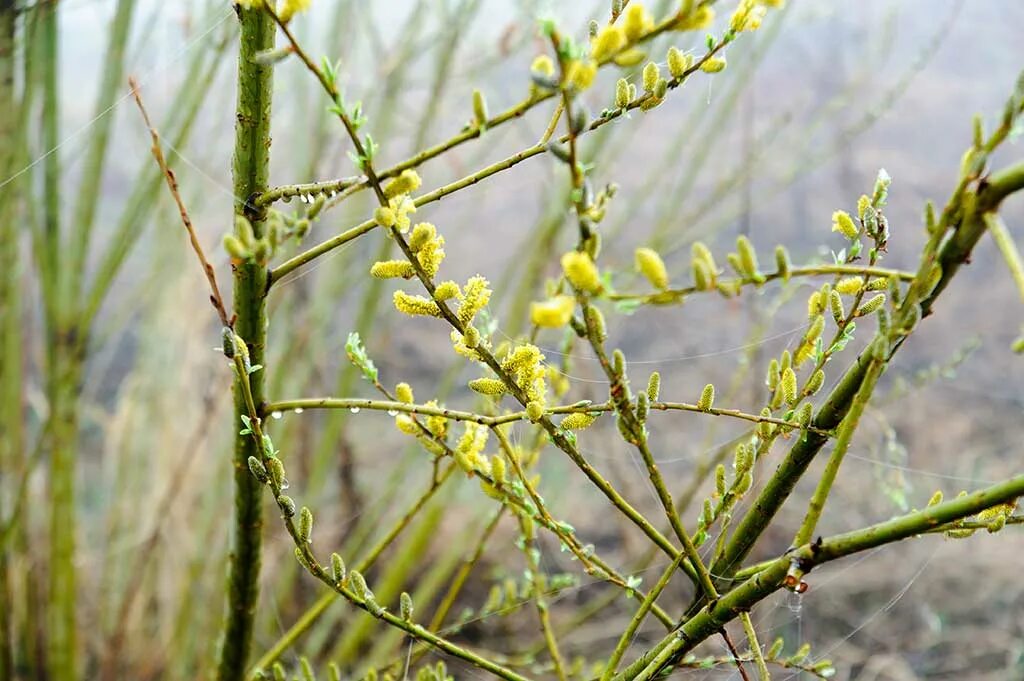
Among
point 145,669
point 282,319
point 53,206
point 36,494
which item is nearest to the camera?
point 53,206

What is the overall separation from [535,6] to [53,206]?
0.68 m

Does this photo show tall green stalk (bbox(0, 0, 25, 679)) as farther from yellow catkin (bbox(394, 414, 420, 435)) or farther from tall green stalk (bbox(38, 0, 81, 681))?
yellow catkin (bbox(394, 414, 420, 435))

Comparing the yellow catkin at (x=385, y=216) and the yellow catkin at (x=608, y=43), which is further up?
the yellow catkin at (x=608, y=43)

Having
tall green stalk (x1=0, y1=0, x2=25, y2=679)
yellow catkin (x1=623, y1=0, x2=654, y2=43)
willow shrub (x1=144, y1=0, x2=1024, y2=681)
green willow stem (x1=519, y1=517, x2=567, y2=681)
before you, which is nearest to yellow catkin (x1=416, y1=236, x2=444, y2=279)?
willow shrub (x1=144, y1=0, x2=1024, y2=681)

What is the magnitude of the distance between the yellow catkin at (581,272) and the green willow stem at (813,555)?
0.46 feet

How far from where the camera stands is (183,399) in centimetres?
147

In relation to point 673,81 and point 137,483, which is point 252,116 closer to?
point 673,81

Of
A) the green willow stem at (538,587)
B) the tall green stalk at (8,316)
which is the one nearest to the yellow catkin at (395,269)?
the green willow stem at (538,587)

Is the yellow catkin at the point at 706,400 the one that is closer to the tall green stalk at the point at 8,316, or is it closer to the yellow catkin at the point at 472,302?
the yellow catkin at the point at 472,302

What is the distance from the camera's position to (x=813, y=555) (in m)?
0.32

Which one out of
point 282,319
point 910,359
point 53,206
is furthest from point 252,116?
point 910,359

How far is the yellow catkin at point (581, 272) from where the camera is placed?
0.83ft

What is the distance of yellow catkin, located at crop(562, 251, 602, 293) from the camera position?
0.83 ft

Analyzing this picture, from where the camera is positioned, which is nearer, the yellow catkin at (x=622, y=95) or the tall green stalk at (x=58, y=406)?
the yellow catkin at (x=622, y=95)
